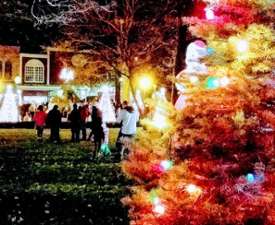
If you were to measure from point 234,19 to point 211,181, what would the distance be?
134 cm

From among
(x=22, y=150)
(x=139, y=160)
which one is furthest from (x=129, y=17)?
(x=139, y=160)

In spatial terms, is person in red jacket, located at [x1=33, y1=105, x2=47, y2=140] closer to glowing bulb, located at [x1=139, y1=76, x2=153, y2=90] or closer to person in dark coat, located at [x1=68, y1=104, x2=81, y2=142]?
person in dark coat, located at [x1=68, y1=104, x2=81, y2=142]

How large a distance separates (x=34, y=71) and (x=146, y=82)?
24829mm

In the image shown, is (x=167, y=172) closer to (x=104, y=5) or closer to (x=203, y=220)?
(x=203, y=220)

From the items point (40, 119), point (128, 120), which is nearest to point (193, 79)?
point (128, 120)

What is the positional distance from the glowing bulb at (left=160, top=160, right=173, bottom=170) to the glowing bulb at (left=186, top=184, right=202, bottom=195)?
0.36 meters

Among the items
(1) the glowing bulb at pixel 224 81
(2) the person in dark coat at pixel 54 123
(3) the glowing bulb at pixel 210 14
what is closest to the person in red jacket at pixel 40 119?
(2) the person in dark coat at pixel 54 123

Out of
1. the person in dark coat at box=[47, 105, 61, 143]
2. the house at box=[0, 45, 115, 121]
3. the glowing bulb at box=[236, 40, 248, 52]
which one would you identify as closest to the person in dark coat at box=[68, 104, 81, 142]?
the person in dark coat at box=[47, 105, 61, 143]

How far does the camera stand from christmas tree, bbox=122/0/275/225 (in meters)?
4.76

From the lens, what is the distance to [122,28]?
29.4 metres

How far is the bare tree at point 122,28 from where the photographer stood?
2877cm

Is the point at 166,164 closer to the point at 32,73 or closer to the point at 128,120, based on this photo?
the point at 128,120

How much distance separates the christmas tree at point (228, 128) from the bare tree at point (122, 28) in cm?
2226

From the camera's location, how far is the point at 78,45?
3588 centimetres
